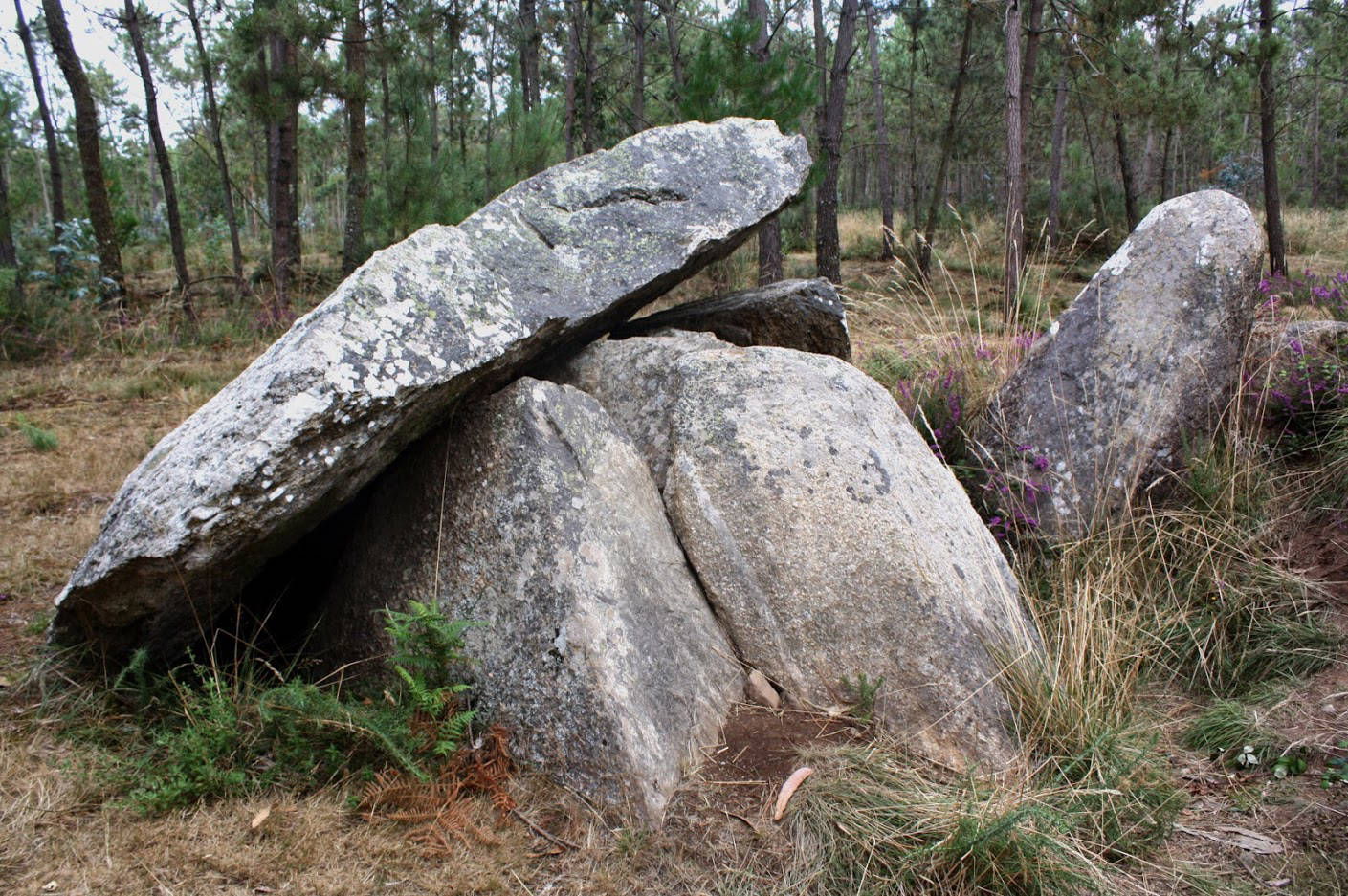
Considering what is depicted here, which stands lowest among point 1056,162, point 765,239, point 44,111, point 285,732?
point 285,732

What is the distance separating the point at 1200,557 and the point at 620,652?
8.10 ft

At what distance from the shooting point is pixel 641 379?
3609mm

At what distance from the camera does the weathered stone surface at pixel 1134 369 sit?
402cm

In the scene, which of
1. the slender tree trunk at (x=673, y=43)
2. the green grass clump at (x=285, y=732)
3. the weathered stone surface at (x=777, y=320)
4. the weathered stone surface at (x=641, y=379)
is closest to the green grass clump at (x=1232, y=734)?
the weathered stone surface at (x=641, y=379)

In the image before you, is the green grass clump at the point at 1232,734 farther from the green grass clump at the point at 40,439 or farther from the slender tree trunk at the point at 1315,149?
the slender tree trunk at the point at 1315,149

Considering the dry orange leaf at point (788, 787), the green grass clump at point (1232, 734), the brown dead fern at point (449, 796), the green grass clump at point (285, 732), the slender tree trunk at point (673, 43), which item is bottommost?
the green grass clump at point (1232, 734)

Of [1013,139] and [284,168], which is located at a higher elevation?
[284,168]

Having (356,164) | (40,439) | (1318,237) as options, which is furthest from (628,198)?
(1318,237)

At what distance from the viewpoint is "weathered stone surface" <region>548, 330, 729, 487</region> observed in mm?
3473

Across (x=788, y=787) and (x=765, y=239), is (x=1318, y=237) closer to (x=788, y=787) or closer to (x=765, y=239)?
(x=765, y=239)

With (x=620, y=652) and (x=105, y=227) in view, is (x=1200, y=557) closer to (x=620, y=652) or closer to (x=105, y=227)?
(x=620, y=652)

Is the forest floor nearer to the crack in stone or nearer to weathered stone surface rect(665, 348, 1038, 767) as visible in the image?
weathered stone surface rect(665, 348, 1038, 767)

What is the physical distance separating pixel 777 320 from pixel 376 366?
224cm

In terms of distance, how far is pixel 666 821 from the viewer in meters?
2.57
